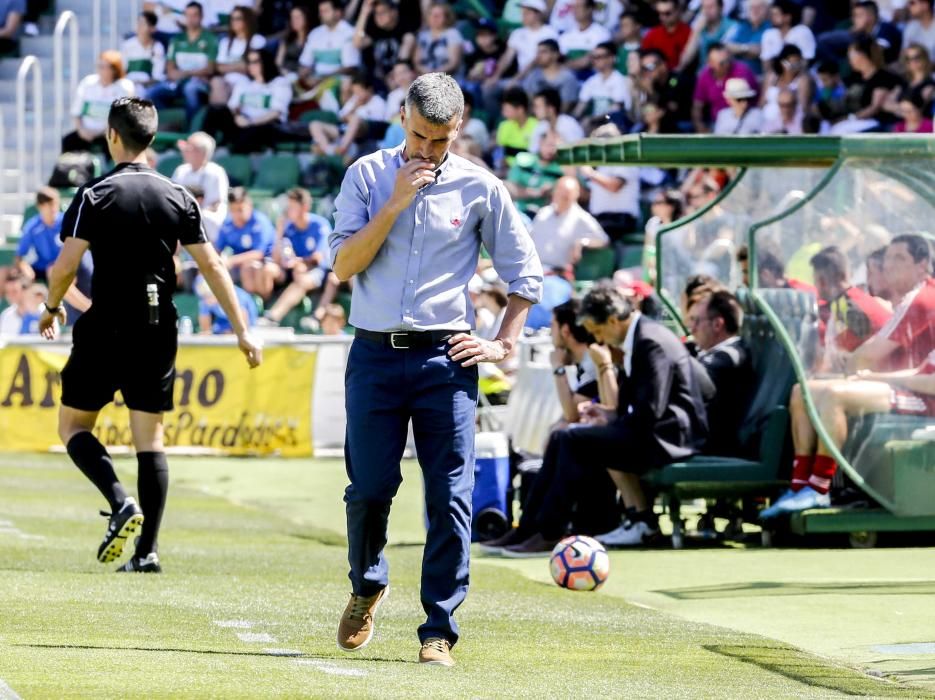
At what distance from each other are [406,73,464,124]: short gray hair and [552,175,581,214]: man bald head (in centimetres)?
1237

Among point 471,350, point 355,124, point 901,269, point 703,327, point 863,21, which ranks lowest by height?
point 703,327

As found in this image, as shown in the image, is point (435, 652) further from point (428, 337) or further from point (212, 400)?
point (212, 400)

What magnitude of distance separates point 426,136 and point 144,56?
1854 cm

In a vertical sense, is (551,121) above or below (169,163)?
above

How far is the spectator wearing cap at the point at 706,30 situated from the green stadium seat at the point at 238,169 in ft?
17.5

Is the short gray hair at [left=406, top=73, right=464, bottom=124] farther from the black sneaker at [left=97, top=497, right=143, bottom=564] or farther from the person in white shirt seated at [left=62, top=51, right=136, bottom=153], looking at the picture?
the person in white shirt seated at [left=62, top=51, right=136, bottom=153]

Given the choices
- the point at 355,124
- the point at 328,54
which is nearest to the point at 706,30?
the point at 355,124

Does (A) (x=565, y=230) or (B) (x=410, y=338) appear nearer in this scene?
(B) (x=410, y=338)

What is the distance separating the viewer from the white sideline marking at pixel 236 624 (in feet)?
24.3

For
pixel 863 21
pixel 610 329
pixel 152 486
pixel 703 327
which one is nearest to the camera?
pixel 152 486

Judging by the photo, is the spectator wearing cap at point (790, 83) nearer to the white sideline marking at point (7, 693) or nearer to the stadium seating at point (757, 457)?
the stadium seating at point (757, 457)

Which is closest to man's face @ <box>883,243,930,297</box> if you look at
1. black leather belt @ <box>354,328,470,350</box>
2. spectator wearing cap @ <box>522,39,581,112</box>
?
black leather belt @ <box>354,328,470,350</box>

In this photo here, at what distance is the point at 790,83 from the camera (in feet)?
63.0

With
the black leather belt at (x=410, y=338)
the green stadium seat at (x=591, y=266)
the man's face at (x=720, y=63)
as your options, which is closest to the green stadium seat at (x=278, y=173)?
the green stadium seat at (x=591, y=266)
